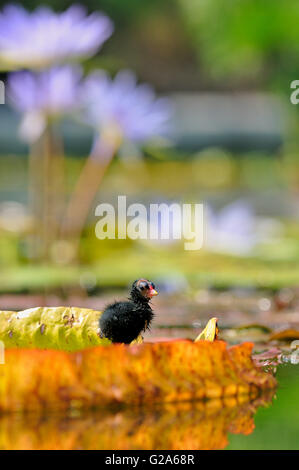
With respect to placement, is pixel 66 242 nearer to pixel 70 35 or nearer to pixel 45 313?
pixel 70 35

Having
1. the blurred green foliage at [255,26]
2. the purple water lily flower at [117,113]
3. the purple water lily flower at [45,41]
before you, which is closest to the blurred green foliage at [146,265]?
the purple water lily flower at [117,113]

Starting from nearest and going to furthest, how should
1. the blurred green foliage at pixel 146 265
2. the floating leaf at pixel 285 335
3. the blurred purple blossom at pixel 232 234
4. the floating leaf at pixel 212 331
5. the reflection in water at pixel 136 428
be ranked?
the reflection in water at pixel 136 428
the floating leaf at pixel 212 331
the floating leaf at pixel 285 335
the blurred green foliage at pixel 146 265
the blurred purple blossom at pixel 232 234

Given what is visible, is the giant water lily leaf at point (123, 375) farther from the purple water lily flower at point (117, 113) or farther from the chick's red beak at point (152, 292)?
the purple water lily flower at point (117, 113)

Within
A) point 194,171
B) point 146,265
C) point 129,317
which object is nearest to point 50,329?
point 129,317

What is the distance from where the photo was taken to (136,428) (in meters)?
0.49

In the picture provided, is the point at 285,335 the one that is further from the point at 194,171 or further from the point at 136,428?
the point at 194,171

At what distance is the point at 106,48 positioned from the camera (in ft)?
37.5

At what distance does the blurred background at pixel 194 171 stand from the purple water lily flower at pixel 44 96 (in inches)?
9.4

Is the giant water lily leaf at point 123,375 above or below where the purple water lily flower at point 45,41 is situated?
below

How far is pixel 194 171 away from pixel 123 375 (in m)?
6.90

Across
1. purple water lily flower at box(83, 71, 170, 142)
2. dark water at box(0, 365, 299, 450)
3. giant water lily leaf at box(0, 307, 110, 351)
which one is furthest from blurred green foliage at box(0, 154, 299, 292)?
dark water at box(0, 365, 299, 450)

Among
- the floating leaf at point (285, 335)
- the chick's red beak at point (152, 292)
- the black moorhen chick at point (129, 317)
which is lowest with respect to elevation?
the floating leaf at point (285, 335)

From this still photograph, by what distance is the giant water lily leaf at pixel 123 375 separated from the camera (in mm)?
505

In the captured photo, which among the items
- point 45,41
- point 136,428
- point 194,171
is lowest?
point 136,428
